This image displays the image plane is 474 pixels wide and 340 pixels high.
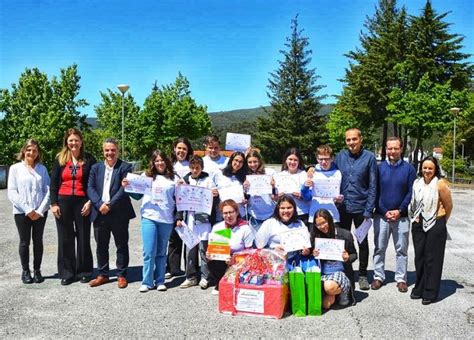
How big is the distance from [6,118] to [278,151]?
100 ft

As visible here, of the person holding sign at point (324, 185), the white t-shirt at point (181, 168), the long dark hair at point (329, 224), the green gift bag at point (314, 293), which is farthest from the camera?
the white t-shirt at point (181, 168)

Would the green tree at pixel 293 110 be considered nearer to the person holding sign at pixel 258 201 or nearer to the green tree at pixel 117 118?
the green tree at pixel 117 118

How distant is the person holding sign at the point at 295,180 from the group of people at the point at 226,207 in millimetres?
14

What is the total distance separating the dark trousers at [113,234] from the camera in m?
5.97

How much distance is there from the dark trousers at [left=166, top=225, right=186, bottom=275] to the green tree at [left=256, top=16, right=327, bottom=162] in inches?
1862

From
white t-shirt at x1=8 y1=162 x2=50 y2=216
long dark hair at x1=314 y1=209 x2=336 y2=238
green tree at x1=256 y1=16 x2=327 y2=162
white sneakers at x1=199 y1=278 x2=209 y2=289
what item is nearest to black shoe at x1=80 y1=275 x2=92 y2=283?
white t-shirt at x1=8 y1=162 x2=50 y2=216

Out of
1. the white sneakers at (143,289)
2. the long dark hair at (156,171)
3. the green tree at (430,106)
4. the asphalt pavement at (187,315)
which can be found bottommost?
the asphalt pavement at (187,315)

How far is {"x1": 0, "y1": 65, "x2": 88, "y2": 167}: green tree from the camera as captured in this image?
39156 millimetres

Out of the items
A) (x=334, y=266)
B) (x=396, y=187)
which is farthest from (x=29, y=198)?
(x=396, y=187)

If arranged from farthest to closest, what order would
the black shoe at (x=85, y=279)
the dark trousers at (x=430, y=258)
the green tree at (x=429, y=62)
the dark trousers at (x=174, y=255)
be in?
1. the green tree at (x=429, y=62)
2. the dark trousers at (x=174, y=255)
3. the black shoe at (x=85, y=279)
4. the dark trousers at (x=430, y=258)

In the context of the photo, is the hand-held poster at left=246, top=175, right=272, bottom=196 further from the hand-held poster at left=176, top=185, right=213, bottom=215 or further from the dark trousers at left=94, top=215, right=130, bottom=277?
the dark trousers at left=94, top=215, right=130, bottom=277

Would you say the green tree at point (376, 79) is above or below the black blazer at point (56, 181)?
above

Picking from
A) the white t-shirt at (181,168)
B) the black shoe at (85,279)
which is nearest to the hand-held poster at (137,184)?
the white t-shirt at (181,168)

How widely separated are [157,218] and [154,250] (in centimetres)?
42
